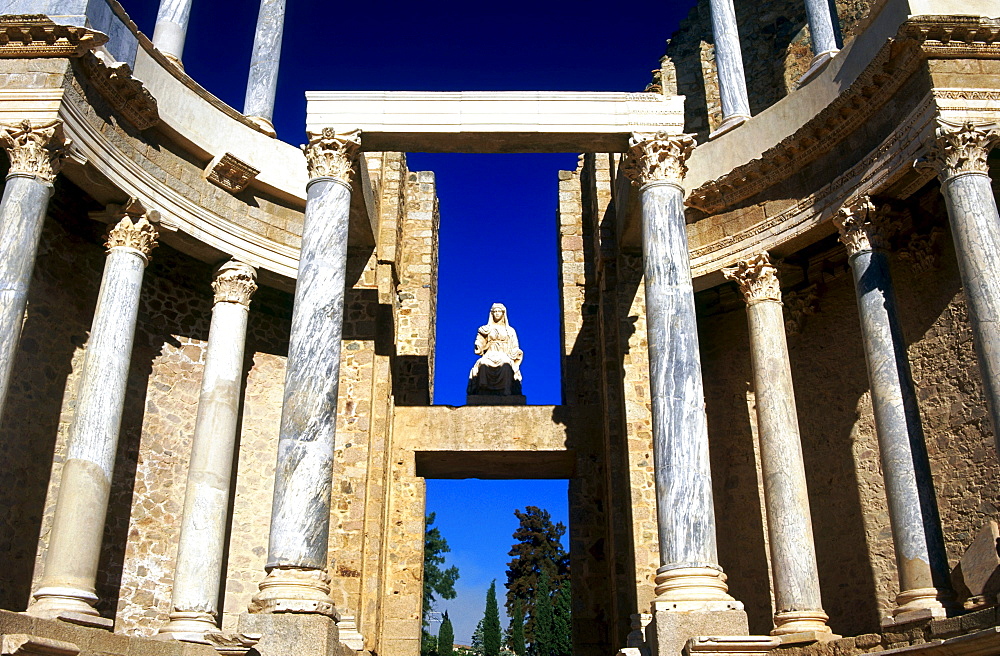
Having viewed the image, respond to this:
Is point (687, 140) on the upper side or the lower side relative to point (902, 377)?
upper

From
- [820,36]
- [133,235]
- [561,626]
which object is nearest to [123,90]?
[133,235]

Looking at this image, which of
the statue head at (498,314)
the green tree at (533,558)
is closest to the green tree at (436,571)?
the green tree at (533,558)

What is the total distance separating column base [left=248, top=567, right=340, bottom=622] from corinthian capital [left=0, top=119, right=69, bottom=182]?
235 inches

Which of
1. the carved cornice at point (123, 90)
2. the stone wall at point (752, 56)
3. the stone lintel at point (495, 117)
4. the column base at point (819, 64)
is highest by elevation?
the stone wall at point (752, 56)

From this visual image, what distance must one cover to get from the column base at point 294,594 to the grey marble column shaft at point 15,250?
378cm

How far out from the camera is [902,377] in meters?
12.0

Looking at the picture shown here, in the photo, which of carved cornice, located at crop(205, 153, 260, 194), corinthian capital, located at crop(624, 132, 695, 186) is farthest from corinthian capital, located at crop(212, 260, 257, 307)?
corinthian capital, located at crop(624, 132, 695, 186)

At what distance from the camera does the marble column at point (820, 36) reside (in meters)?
14.7

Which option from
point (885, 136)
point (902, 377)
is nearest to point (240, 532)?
point (902, 377)

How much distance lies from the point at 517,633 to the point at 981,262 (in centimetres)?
3315

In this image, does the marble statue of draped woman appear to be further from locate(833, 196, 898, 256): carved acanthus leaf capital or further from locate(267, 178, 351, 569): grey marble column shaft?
locate(833, 196, 898, 256): carved acanthus leaf capital

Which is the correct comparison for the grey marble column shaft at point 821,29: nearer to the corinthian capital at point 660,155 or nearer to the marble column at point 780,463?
the marble column at point 780,463

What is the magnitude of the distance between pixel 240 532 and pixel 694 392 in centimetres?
870

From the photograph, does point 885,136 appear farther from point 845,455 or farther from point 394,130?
point 394,130
